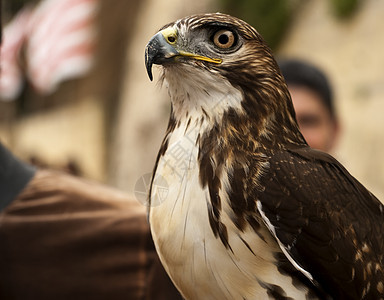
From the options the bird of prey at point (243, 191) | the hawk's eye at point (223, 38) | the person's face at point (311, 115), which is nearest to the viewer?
the bird of prey at point (243, 191)

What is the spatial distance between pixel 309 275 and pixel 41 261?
1.09 metres

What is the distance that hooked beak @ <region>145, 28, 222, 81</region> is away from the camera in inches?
47.8

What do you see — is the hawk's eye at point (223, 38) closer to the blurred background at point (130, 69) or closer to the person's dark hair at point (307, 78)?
the person's dark hair at point (307, 78)

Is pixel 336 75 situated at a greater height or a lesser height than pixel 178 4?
lesser

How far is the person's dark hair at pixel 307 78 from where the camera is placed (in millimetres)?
3322

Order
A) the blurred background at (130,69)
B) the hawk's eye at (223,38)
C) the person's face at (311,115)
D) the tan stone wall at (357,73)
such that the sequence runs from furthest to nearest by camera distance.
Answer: the blurred background at (130,69), the tan stone wall at (357,73), the person's face at (311,115), the hawk's eye at (223,38)

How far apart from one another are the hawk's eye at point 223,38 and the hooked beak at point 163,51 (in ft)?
0.11

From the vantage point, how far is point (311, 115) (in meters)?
3.33

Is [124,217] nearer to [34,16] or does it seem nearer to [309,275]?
[309,275]

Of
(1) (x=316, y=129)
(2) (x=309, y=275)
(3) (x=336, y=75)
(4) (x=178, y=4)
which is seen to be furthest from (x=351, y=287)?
(4) (x=178, y=4)

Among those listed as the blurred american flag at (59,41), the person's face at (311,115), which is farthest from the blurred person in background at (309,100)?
the blurred american flag at (59,41)

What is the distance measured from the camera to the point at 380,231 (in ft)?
4.61

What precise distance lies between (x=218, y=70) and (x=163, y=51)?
5.2 inches

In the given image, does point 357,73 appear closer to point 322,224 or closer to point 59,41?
point 59,41
